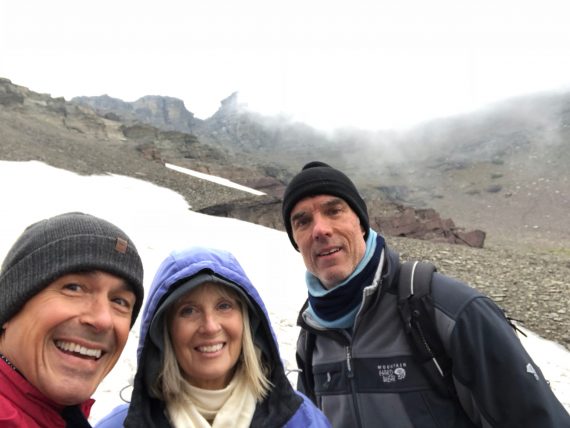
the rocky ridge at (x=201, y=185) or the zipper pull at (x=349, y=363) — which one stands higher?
the rocky ridge at (x=201, y=185)

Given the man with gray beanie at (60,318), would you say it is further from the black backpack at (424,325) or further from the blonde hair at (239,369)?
the black backpack at (424,325)

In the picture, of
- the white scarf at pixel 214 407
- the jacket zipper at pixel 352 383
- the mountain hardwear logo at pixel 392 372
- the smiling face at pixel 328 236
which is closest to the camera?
the white scarf at pixel 214 407

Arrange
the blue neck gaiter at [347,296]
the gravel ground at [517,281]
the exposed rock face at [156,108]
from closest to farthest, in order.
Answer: the blue neck gaiter at [347,296] → the gravel ground at [517,281] → the exposed rock face at [156,108]

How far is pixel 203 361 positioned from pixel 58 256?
1.12m

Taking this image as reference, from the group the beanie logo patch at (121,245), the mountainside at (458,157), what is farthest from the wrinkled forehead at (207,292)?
the mountainside at (458,157)

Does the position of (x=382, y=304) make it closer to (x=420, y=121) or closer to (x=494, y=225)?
(x=494, y=225)

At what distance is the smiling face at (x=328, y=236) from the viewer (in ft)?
12.1

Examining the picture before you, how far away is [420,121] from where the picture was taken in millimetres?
152875

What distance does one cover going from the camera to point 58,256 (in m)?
2.51

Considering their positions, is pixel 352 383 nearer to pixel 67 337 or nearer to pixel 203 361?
pixel 203 361

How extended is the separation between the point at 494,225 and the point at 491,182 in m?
27.2

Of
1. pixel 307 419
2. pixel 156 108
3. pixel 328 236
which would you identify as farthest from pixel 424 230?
pixel 156 108

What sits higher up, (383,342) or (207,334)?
(207,334)

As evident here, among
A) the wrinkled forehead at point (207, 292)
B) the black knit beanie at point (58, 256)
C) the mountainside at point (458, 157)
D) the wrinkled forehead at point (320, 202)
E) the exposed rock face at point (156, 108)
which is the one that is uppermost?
the exposed rock face at point (156, 108)
